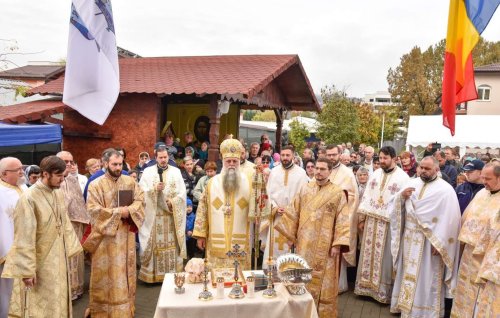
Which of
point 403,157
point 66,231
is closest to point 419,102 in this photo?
point 403,157

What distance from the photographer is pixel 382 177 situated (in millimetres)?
6047

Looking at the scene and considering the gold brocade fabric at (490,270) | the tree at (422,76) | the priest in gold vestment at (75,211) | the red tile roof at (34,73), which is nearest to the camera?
the gold brocade fabric at (490,270)

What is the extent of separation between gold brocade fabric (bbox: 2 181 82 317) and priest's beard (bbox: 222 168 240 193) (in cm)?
170

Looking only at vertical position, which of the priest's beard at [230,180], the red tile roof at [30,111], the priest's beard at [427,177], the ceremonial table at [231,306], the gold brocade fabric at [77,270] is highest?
the red tile roof at [30,111]

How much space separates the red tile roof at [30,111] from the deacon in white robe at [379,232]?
24.5ft

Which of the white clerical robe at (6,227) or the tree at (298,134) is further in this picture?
the tree at (298,134)

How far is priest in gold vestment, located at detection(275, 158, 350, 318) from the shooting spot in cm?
464

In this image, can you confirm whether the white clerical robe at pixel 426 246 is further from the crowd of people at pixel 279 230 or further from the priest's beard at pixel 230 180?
the priest's beard at pixel 230 180

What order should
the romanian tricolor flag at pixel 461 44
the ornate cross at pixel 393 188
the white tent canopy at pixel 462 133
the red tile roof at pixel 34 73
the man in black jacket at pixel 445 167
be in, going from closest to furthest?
the romanian tricolor flag at pixel 461 44, the ornate cross at pixel 393 188, the man in black jacket at pixel 445 167, the red tile roof at pixel 34 73, the white tent canopy at pixel 462 133

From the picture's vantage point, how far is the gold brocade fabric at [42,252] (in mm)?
3656

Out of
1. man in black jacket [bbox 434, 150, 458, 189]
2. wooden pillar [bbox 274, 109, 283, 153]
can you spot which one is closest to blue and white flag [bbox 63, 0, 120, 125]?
man in black jacket [bbox 434, 150, 458, 189]

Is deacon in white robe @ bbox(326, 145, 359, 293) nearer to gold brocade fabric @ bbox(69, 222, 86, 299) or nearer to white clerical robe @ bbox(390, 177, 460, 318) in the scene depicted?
white clerical robe @ bbox(390, 177, 460, 318)

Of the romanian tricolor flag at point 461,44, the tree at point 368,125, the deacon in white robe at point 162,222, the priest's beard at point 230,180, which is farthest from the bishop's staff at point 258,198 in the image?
the tree at point 368,125

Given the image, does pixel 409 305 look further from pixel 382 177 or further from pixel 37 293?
pixel 37 293
